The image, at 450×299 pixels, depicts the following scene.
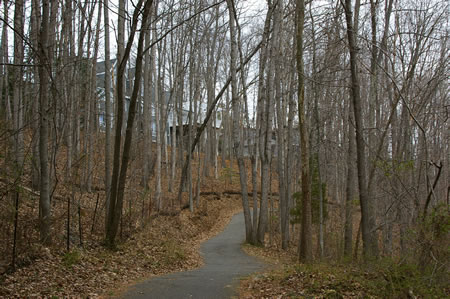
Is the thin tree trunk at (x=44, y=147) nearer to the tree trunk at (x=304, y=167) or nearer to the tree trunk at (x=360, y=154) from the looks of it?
the tree trunk at (x=304, y=167)

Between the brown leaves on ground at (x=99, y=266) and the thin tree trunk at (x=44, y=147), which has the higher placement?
the thin tree trunk at (x=44, y=147)

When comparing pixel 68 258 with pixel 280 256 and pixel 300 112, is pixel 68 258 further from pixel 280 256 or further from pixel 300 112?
pixel 280 256

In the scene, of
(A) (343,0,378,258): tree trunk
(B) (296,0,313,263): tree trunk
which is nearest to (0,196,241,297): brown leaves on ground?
(B) (296,0,313,263): tree trunk

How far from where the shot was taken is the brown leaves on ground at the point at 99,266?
6864 mm

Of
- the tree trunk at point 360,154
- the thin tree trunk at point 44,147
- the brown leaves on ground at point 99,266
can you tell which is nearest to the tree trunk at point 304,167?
the tree trunk at point 360,154

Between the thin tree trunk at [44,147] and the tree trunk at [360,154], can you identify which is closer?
the thin tree trunk at [44,147]

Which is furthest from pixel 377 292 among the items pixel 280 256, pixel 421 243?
pixel 280 256

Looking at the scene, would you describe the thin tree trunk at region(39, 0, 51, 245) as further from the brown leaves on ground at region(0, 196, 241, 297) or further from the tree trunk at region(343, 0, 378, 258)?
the tree trunk at region(343, 0, 378, 258)

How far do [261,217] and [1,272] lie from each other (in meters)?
10.9

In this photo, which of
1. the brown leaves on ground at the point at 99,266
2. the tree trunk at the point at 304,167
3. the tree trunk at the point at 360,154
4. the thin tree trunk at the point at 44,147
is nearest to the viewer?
the brown leaves on ground at the point at 99,266

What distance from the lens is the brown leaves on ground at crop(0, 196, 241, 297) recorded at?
6864 millimetres

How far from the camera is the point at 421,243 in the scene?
7.23 meters

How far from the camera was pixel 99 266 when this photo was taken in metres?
9.05

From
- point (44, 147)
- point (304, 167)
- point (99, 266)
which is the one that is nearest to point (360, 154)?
point (304, 167)
